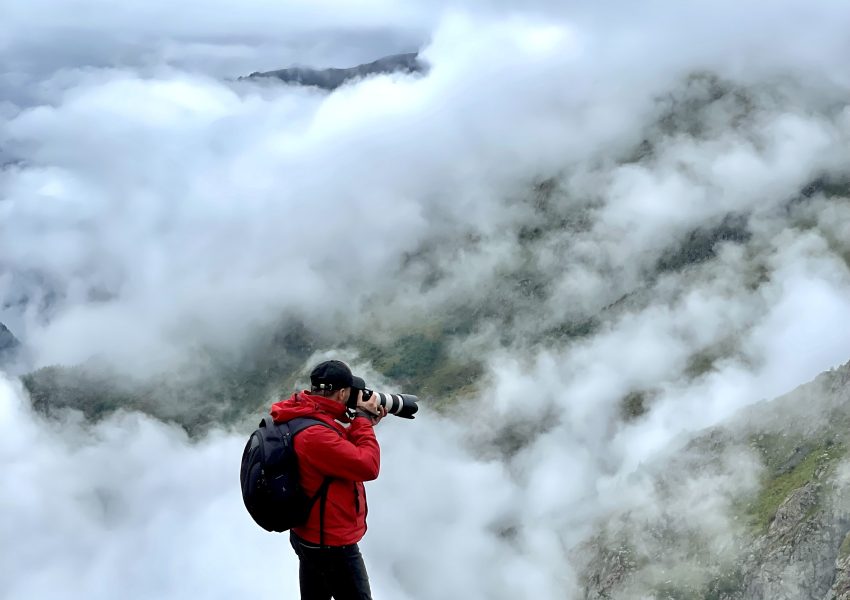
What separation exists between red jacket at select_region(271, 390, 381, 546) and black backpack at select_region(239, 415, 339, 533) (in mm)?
149

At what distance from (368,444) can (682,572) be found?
174 meters

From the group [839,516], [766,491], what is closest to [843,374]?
[766,491]

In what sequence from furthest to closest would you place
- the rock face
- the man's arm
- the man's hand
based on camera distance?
the rock face < the man's hand < the man's arm

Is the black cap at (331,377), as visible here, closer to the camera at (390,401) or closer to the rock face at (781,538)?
the camera at (390,401)

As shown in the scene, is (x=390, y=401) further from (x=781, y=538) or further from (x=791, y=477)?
(x=791, y=477)

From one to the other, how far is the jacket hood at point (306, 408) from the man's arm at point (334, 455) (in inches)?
18.0

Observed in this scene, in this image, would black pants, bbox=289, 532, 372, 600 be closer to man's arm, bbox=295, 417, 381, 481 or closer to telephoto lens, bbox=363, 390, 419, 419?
man's arm, bbox=295, 417, 381, 481

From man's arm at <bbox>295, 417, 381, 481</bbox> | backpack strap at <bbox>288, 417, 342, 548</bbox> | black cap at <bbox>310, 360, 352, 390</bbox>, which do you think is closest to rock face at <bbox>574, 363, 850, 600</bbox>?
backpack strap at <bbox>288, 417, 342, 548</bbox>

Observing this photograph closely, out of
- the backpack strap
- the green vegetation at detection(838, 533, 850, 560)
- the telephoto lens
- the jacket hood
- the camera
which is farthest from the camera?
the green vegetation at detection(838, 533, 850, 560)

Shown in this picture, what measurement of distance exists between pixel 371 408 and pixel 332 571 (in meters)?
3.15

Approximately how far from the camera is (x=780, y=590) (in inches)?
5502

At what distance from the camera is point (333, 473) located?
41.7ft

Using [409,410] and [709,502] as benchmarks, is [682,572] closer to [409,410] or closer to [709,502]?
[709,502]

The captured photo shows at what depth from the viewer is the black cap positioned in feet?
43.9
